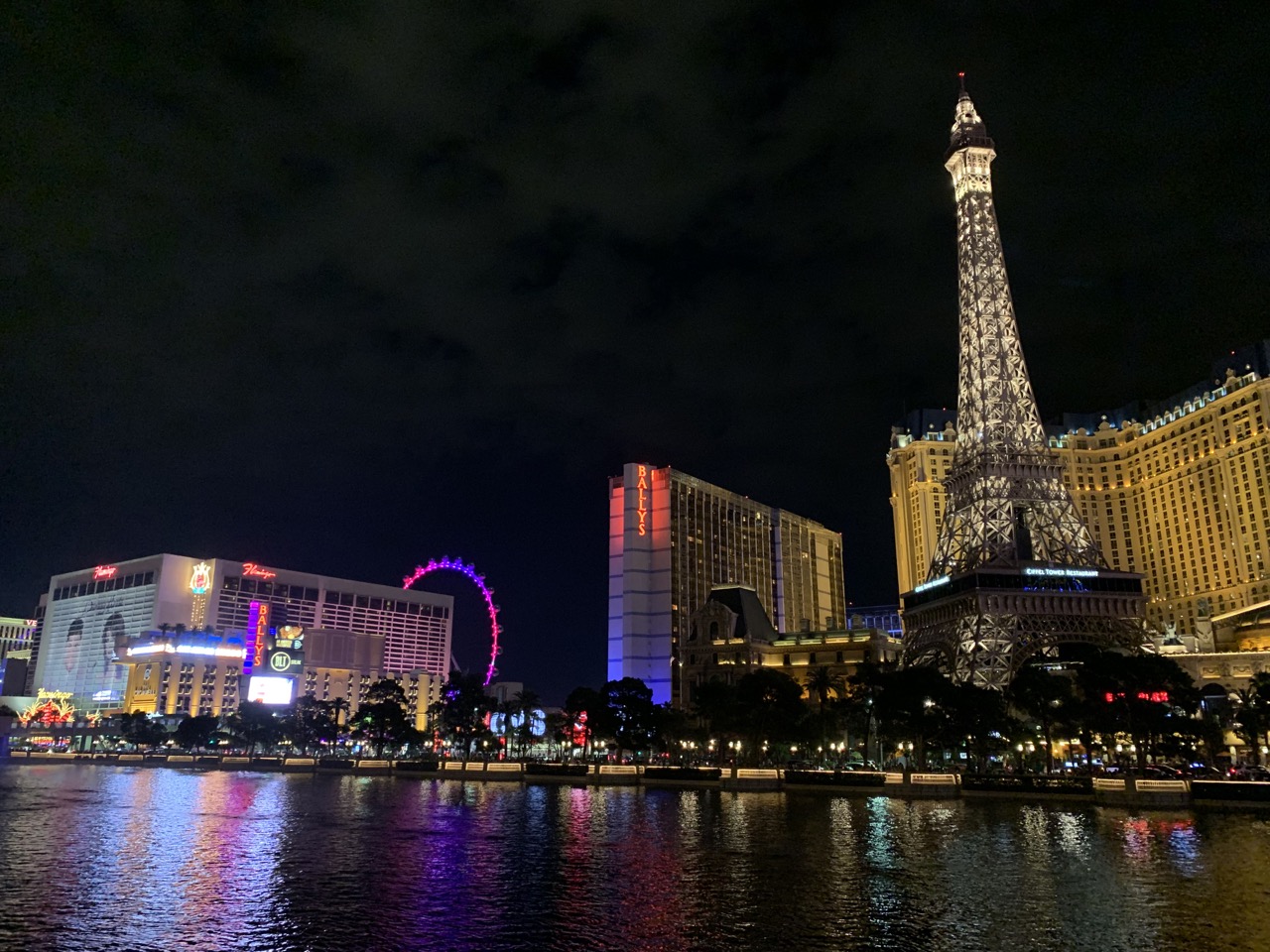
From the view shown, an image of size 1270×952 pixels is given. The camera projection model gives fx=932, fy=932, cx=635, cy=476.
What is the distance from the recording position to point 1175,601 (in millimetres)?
167125

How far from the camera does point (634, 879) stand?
1521 inches

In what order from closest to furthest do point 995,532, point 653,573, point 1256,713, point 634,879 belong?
point 634,879 < point 1256,713 < point 995,532 < point 653,573

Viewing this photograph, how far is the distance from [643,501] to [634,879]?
5762 inches

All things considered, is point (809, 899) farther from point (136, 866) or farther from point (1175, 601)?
point (1175, 601)

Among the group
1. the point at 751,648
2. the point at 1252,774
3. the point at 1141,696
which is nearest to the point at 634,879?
the point at 1141,696

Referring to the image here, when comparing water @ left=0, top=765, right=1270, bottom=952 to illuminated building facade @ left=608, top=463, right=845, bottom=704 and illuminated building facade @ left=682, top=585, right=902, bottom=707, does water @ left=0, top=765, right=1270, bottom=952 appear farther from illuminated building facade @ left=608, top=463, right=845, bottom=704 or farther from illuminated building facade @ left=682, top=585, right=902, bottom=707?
illuminated building facade @ left=608, top=463, right=845, bottom=704

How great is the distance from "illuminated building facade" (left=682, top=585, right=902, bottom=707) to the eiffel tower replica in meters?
17.8

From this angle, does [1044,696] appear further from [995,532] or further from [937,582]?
[937,582]

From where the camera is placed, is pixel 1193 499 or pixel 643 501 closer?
pixel 1193 499

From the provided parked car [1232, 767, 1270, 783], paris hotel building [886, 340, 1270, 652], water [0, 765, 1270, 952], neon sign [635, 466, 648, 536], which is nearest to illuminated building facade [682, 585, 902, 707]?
neon sign [635, 466, 648, 536]

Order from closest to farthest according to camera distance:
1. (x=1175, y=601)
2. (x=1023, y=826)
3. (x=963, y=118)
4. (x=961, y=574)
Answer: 1. (x=1023, y=826)
2. (x=961, y=574)
3. (x=963, y=118)
4. (x=1175, y=601)

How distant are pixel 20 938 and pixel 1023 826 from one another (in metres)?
50.6

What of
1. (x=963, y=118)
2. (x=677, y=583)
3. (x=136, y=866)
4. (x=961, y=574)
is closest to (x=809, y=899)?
(x=136, y=866)

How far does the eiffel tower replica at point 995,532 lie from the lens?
108375 millimetres
